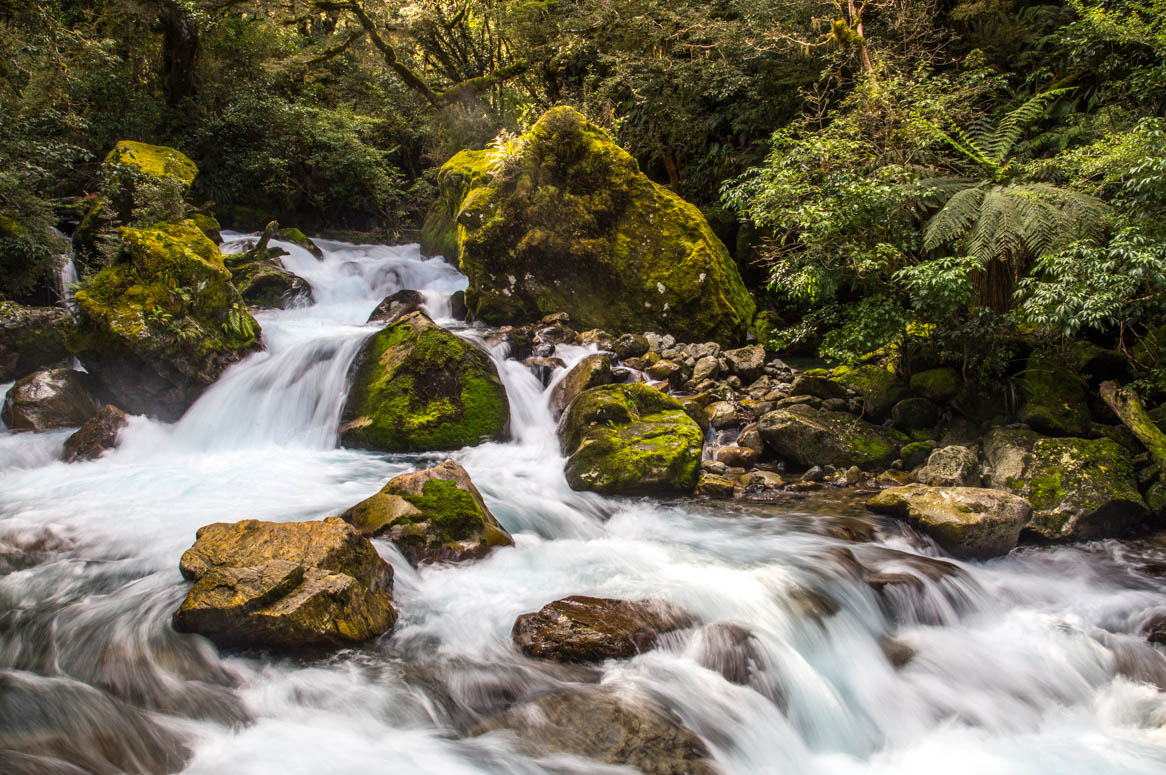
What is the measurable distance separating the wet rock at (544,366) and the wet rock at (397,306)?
10.8 feet

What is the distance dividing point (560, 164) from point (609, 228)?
4.72 ft

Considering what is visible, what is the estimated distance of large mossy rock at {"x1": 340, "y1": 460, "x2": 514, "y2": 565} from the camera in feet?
15.5

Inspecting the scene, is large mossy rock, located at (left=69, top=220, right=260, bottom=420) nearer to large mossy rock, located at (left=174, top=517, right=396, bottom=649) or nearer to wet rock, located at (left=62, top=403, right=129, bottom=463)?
wet rock, located at (left=62, top=403, right=129, bottom=463)

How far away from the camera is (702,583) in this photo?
4656 mm

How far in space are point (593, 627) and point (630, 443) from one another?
9.64ft

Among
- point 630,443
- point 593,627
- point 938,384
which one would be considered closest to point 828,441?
point 938,384

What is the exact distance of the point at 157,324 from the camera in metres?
7.86

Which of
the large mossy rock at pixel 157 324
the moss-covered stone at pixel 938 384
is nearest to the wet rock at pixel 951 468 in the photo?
the moss-covered stone at pixel 938 384

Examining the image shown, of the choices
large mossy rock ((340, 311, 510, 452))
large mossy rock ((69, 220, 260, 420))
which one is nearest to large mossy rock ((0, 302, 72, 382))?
large mossy rock ((69, 220, 260, 420))

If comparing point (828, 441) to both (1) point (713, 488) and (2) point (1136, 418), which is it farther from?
(2) point (1136, 418)

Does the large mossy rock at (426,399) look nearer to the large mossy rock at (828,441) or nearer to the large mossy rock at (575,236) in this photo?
the large mossy rock at (828,441)

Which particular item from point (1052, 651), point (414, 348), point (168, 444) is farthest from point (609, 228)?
point (1052, 651)

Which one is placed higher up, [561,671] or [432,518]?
[432,518]

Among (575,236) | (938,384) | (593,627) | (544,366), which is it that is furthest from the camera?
(575,236)
